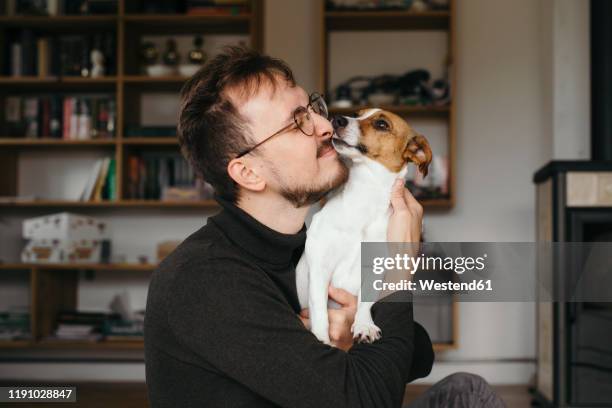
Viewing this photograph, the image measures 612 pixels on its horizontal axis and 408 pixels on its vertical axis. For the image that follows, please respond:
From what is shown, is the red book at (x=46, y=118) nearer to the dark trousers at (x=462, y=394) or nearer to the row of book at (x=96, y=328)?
the row of book at (x=96, y=328)

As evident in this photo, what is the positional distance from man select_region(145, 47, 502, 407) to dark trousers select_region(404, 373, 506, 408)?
161 mm

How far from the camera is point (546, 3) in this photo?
3.93m

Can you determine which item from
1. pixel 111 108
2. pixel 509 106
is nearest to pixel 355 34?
pixel 509 106

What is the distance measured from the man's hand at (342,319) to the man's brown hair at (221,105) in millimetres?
322

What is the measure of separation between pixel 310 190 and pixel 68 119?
3.04 meters

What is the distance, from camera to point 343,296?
132cm

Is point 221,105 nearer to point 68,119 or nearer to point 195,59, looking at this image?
point 195,59

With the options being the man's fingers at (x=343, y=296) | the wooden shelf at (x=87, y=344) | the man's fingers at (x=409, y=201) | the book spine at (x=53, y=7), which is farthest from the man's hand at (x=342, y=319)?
the book spine at (x=53, y=7)

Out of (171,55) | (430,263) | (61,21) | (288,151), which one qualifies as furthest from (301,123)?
(61,21)

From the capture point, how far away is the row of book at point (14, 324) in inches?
152

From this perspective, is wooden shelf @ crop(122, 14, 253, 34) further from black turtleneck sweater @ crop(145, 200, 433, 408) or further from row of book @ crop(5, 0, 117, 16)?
black turtleneck sweater @ crop(145, 200, 433, 408)

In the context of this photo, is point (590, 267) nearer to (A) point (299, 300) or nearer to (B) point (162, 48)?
(A) point (299, 300)

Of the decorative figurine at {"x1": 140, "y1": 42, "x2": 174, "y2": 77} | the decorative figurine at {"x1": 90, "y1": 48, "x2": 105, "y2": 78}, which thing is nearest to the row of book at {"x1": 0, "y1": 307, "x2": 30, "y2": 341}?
the decorative figurine at {"x1": 90, "y1": 48, "x2": 105, "y2": 78}

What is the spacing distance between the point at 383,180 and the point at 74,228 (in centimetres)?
282
